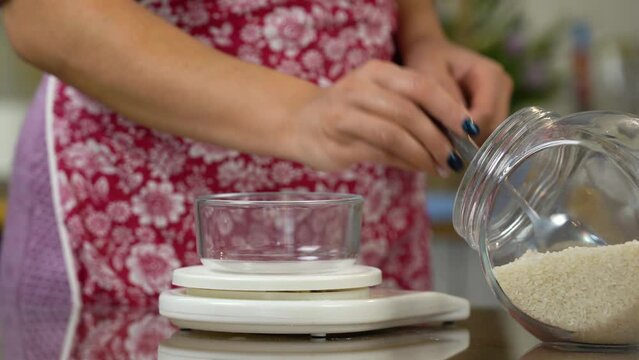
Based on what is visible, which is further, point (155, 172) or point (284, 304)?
point (155, 172)

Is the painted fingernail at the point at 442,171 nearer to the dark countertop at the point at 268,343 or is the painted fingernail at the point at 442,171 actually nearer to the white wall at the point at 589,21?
the dark countertop at the point at 268,343

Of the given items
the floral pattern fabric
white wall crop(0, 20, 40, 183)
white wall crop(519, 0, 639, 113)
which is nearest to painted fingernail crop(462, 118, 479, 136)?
the floral pattern fabric

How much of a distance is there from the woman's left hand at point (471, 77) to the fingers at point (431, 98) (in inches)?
4.1

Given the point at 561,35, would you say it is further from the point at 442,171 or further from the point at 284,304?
the point at 284,304

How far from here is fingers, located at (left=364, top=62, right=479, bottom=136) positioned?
2.60ft

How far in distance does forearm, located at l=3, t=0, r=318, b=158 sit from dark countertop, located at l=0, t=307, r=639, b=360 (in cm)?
16

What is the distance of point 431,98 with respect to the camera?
798 mm

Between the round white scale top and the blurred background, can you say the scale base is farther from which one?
the blurred background

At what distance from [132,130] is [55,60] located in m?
0.12

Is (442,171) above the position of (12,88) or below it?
below

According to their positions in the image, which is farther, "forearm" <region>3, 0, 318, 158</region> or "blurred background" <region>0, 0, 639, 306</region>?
"blurred background" <region>0, 0, 639, 306</region>

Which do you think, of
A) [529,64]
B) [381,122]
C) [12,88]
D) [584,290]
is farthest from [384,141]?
[12,88]

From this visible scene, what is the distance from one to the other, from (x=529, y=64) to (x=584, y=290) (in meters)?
1.89

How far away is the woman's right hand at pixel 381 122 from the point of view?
31.6 inches
